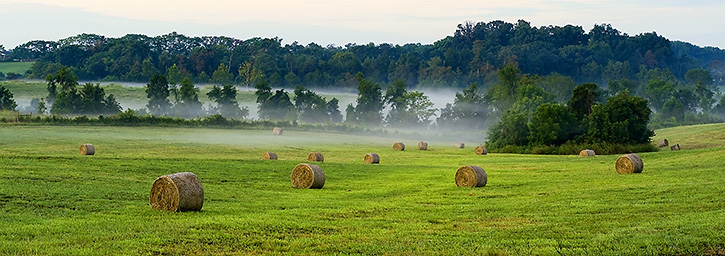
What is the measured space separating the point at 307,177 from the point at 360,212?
9.09 meters

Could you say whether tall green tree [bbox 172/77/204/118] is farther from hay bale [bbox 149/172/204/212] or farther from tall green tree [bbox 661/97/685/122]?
hay bale [bbox 149/172/204/212]

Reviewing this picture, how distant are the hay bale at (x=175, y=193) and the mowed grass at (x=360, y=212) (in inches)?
15.6

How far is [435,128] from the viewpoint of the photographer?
14838 cm

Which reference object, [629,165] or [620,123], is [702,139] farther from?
[629,165]

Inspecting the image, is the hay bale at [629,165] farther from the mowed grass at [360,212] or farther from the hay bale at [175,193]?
the hay bale at [175,193]

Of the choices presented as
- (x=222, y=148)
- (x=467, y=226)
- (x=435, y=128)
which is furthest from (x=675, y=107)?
(x=467, y=226)

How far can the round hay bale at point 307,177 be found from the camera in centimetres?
3148

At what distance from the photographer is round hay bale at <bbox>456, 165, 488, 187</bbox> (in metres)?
32.4

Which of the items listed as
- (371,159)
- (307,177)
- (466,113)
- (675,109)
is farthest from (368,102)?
(307,177)

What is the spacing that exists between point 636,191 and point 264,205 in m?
12.6

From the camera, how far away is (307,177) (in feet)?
104

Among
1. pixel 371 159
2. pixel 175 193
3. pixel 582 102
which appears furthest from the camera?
pixel 582 102

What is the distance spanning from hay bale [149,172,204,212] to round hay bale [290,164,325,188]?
35.1 feet

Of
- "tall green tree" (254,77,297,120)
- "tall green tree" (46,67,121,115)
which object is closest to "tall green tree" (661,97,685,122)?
"tall green tree" (254,77,297,120)
